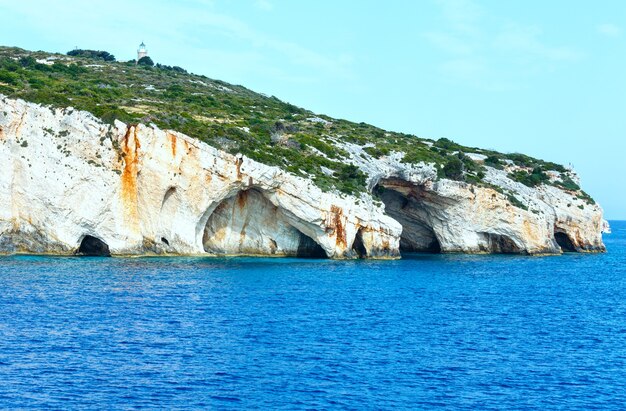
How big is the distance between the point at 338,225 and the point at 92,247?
21.6 metres

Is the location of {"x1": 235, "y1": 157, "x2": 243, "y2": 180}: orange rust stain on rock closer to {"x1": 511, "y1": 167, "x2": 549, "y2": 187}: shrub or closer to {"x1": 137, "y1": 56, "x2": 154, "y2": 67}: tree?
{"x1": 511, "y1": 167, "x2": 549, "y2": 187}: shrub

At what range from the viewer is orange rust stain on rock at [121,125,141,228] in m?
61.3

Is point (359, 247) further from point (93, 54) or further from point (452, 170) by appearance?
point (93, 54)

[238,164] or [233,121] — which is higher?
[233,121]

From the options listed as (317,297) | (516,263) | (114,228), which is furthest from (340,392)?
(516,263)

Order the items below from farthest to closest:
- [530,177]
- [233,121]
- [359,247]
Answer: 1. [530,177]
2. [233,121]
3. [359,247]

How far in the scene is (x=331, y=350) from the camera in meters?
32.9

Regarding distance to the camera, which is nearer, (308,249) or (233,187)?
(233,187)

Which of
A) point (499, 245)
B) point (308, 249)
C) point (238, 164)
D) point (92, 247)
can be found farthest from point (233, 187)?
point (499, 245)

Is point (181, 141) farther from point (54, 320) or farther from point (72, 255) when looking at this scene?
point (54, 320)

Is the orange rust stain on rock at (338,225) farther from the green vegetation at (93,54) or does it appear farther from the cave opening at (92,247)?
the green vegetation at (93,54)

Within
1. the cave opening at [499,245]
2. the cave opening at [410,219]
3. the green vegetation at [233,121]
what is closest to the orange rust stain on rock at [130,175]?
the green vegetation at [233,121]

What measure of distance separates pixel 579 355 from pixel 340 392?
43.0 ft

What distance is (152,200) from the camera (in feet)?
203
